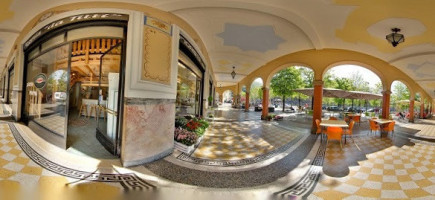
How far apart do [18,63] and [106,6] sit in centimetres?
181

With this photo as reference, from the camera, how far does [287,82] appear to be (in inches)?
591

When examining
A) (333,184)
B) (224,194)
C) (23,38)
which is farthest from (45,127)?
(333,184)

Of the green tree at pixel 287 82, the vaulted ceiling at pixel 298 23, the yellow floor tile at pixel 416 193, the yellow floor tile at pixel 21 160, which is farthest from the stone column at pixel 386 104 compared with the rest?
the yellow floor tile at pixel 21 160

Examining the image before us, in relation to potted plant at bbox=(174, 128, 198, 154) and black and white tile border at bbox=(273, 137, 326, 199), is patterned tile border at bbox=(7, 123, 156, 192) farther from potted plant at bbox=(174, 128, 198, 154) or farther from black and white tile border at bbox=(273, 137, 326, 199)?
black and white tile border at bbox=(273, 137, 326, 199)

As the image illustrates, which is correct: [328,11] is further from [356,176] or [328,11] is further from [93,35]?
[93,35]

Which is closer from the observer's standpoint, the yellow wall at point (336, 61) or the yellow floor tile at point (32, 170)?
the yellow floor tile at point (32, 170)

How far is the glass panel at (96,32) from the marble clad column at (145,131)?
1.04 m

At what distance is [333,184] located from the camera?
8.37 ft

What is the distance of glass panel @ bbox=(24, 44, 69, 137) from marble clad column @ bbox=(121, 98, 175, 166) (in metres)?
1.07

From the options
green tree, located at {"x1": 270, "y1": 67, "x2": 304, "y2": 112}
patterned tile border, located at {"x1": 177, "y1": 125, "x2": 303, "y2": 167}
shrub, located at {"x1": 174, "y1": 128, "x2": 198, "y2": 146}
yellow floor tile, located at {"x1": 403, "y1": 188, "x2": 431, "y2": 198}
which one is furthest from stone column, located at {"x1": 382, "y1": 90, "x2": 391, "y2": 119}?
shrub, located at {"x1": 174, "y1": 128, "x2": 198, "y2": 146}

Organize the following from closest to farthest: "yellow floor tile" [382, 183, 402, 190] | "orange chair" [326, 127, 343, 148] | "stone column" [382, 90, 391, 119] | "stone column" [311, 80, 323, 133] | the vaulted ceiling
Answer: "yellow floor tile" [382, 183, 402, 190], the vaulted ceiling, "orange chair" [326, 127, 343, 148], "stone column" [311, 80, 323, 133], "stone column" [382, 90, 391, 119]

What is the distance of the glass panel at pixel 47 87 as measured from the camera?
2982 mm

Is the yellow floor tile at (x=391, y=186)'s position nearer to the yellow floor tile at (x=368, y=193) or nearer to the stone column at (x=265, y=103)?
the yellow floor tile at (x=368, y=193)

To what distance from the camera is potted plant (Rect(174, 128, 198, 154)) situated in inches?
143
